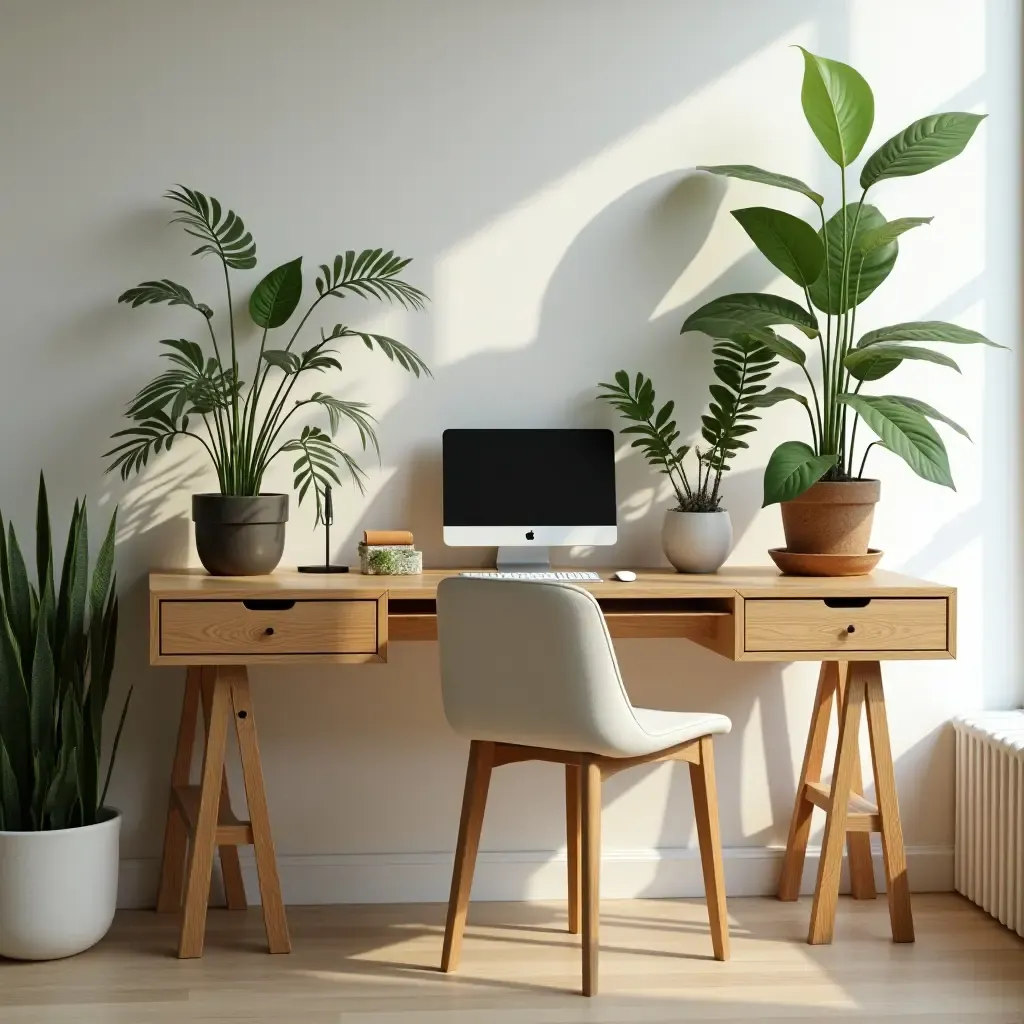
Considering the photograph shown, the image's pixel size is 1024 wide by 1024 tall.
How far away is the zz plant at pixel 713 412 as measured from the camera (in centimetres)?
314

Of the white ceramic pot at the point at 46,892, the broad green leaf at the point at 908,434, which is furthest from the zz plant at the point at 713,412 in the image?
the white ceramic pot at the point at 46,892

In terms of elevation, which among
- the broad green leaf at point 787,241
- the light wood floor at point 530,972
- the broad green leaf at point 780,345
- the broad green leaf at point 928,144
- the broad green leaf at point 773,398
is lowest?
the light wood floor at point 530,972

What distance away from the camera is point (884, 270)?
3109mm

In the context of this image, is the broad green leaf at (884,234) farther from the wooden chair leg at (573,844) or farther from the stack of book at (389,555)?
the wooden chair leg at (573,844)

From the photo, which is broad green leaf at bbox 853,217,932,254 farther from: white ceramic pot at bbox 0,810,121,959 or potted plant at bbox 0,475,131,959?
white ceramic pot at bbox 0,810,121,959

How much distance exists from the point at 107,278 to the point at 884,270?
188 cm

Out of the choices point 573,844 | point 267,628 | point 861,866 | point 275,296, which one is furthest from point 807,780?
point 275,296

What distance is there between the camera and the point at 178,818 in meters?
3.11

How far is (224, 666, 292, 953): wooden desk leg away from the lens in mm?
2859

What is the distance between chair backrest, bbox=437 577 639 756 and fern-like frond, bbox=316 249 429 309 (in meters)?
0.83

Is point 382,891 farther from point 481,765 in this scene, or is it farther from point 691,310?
point 691,310

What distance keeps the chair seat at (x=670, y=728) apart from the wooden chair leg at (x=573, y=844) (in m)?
0.27

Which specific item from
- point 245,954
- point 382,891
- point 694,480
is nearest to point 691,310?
point 694,480

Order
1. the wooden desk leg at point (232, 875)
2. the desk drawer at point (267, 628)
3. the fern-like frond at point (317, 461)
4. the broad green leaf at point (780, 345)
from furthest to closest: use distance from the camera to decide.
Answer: the wooden desk leg at point (232, 875)
the broad green leaf at point (780, 345)
the fern-like frond at point (317, 461)
the desk drawer at point (267, 628)
